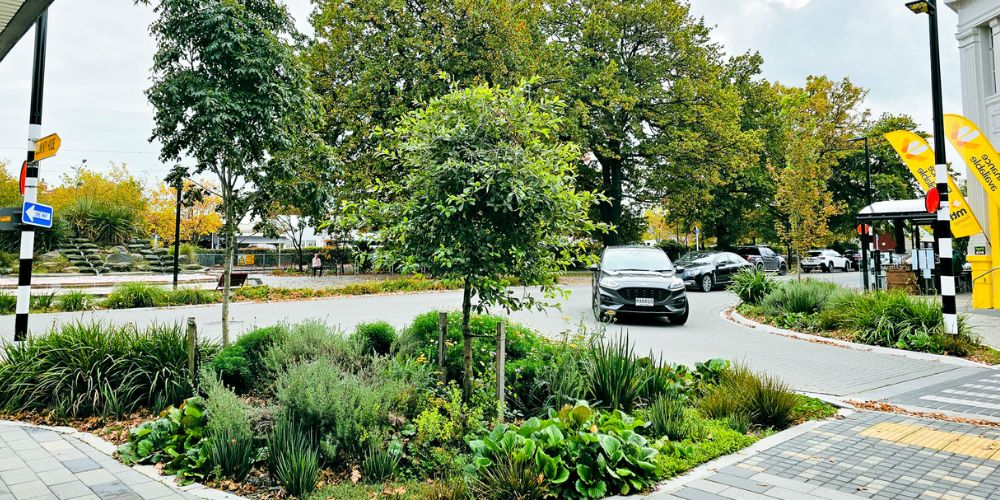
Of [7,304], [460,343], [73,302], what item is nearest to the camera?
[460,343]

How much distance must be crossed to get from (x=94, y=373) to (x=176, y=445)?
1.89 m

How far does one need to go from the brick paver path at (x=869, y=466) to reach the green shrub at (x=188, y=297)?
54.3ft

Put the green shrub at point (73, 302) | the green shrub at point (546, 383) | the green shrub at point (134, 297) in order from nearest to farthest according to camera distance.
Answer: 1. the green shrub at point (546, 383)
2. the green shrub at point (73, 302)
3. the green shrub at point (134, 297)

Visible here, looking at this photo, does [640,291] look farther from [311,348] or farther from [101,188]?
[101,188]

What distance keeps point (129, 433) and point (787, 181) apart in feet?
69.0

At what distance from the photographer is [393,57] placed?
22.8 m

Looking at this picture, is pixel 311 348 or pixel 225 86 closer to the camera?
pixel 311 348

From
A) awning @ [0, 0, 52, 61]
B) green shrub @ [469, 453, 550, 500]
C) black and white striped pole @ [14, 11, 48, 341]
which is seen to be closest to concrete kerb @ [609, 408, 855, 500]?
green shrub @ [469, 453, 550, 500]

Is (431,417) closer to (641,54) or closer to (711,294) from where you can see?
(711,294)

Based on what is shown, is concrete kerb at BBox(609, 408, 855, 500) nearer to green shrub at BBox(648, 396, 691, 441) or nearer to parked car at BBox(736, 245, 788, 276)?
green shrub at BBox(648, 396, 691, 441)

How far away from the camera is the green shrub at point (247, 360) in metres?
5.26

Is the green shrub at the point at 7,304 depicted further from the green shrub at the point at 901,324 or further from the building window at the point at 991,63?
the building window at the point at 991,63

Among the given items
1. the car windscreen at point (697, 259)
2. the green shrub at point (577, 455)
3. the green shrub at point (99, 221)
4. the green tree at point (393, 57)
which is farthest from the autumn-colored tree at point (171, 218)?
the green shrub at point (577, 455)

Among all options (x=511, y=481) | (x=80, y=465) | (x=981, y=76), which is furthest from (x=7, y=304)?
(x=981, y=76)
